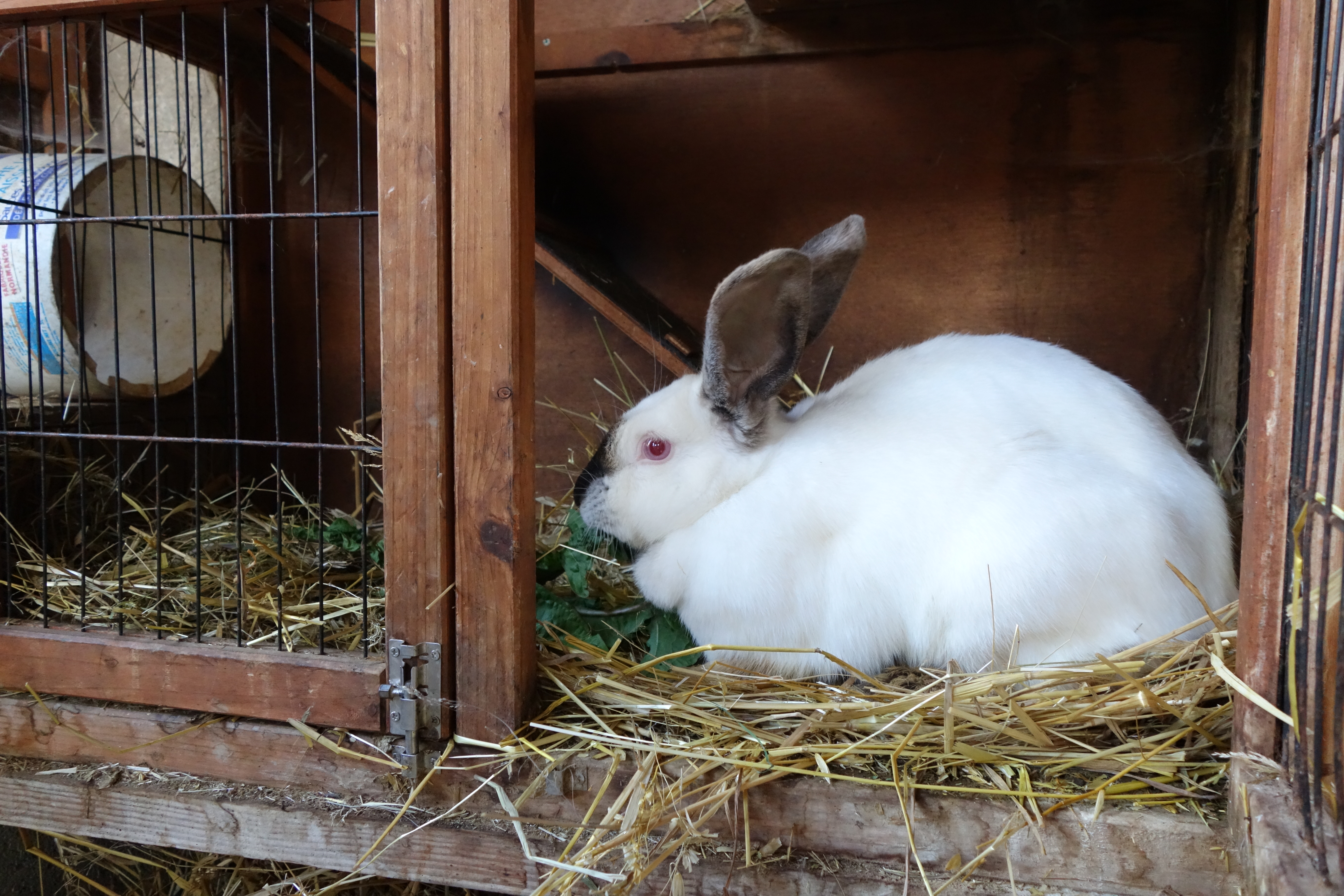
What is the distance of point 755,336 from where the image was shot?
233 centimetres

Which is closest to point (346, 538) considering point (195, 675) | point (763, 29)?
point (195, 675)

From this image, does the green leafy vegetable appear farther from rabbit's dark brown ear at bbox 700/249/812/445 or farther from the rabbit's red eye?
rabbit's dark brown ear at bbox 700/249/812/445

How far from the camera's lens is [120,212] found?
3125 millimetres

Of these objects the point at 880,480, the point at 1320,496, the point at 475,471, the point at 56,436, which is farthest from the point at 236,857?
the point at 1320,496

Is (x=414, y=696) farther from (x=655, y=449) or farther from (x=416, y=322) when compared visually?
(x=655, y=449)

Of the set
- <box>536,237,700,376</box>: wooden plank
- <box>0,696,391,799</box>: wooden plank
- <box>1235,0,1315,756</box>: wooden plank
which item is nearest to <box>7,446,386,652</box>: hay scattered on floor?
<box>0,696,391,799</box>: wooden plank

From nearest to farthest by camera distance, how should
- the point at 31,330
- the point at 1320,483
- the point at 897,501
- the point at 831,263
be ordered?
the point at 1320,483
the point at 897,501
the point at 831,263
the point at 31,330

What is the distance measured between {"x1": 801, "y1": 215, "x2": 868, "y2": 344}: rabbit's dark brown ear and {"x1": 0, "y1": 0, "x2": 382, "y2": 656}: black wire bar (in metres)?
1.17

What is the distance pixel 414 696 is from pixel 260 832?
20.6 inches

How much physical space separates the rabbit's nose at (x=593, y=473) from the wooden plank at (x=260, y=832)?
0.99 m

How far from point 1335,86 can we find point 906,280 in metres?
2.06

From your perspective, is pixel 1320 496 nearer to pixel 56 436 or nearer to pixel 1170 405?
pixel 1170 405

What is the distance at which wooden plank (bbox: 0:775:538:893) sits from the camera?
1.95 meters

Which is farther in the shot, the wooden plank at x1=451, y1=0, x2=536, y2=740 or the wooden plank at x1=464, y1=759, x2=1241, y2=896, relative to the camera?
the wooden plank at x1=451, y1=0, x2=536, y2=740
